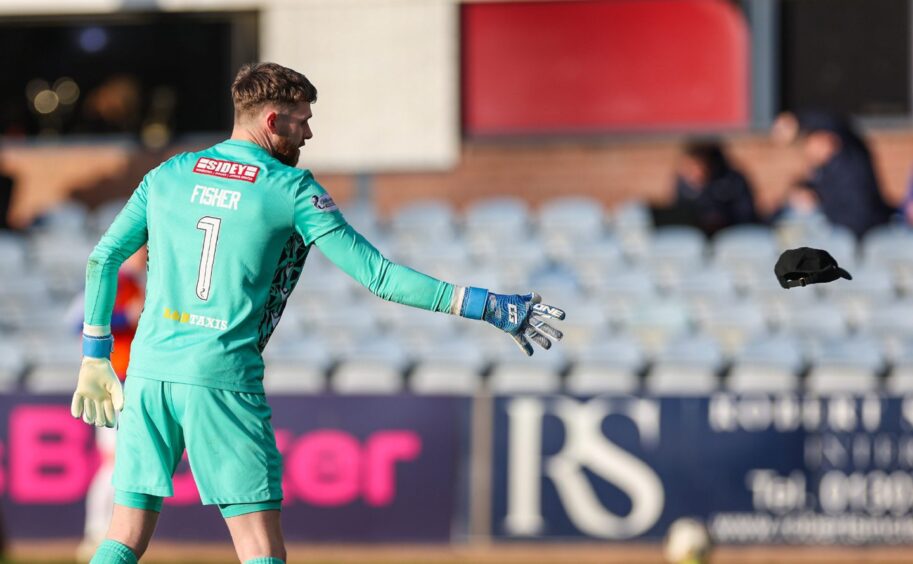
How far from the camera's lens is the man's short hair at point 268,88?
17.1 ft

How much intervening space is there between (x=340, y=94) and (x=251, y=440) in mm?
11565

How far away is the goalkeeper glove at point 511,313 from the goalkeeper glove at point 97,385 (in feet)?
4.05

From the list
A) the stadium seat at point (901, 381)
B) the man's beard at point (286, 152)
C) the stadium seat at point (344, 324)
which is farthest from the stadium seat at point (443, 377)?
the man's beard at point (286, 152)

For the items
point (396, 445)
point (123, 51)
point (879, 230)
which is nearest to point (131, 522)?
point (396, 445)

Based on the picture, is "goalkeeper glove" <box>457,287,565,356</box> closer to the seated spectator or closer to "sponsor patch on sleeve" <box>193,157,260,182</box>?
"sponsor patch on sleeve" <box>193,157,260,182</box>

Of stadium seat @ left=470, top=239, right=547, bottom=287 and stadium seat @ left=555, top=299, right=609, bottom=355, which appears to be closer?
stadium seat @ left=555, top=299, right=609, bottom=355

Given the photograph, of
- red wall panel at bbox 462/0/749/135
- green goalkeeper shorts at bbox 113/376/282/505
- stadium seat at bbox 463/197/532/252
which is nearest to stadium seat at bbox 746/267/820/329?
stadium seat at bbox 463/197/532/252

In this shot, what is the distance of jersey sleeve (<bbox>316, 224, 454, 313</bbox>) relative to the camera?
5.10 meters

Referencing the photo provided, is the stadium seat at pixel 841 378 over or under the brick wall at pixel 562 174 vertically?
under

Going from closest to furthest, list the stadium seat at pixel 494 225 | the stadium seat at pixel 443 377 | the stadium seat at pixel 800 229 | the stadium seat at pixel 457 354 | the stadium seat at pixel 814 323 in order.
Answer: the stadium seat at pixel 443 377, the stadium seat at pixel 457 354, the stadium seat at pixel 814 323, the stadium seat at pixel 800 229, the stadium seat at pixel 494 225

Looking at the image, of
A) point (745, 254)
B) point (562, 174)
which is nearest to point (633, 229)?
point (745, 254)

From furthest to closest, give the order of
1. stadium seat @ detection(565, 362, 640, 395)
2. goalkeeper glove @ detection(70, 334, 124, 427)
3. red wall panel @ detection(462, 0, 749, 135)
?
red wall panel @ detection(462, 0, 749, 135) < stadium seat @ detection(565, 362, 640, 395) < goalkeeper glove @ detection(70, 334, 124, 427)

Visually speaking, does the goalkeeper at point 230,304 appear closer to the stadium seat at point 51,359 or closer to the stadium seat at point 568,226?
the stadium seat at point 51,359

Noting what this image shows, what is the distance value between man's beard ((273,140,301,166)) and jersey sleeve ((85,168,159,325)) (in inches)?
15.1
